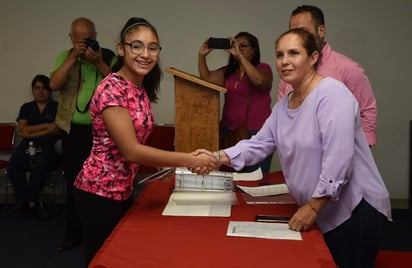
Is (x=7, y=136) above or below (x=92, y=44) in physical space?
below

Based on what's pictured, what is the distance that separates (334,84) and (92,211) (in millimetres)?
1116

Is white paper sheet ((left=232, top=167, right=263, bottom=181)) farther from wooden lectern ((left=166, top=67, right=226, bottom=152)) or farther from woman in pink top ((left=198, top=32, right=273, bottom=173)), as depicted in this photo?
woman in pink top ((left=198, top=32, right=273, bottom=173))

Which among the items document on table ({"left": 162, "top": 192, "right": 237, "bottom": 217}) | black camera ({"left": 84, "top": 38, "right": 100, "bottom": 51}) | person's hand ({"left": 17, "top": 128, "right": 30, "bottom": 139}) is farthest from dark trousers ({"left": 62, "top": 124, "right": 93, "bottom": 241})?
document on table ({"left": 162, "top": 192, "right": 237, "bottom": 217})

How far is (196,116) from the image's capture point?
285 cm

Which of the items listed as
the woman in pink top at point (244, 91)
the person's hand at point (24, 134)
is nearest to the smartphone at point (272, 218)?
the woman in pink top at point (244, 91)

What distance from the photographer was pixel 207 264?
1483 millimetres

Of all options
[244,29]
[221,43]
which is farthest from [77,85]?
[244,29]

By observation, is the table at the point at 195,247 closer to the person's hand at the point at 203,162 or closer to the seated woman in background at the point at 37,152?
the person's hand at the point at 203,162

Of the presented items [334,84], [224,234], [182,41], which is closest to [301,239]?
[224,234]

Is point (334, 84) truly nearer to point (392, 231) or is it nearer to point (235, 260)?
point (235, 260)

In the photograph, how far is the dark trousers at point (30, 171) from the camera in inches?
183

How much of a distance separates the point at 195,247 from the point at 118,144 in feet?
1.74

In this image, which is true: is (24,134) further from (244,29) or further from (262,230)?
(262,230)

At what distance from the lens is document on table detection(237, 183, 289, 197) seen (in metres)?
2.32
